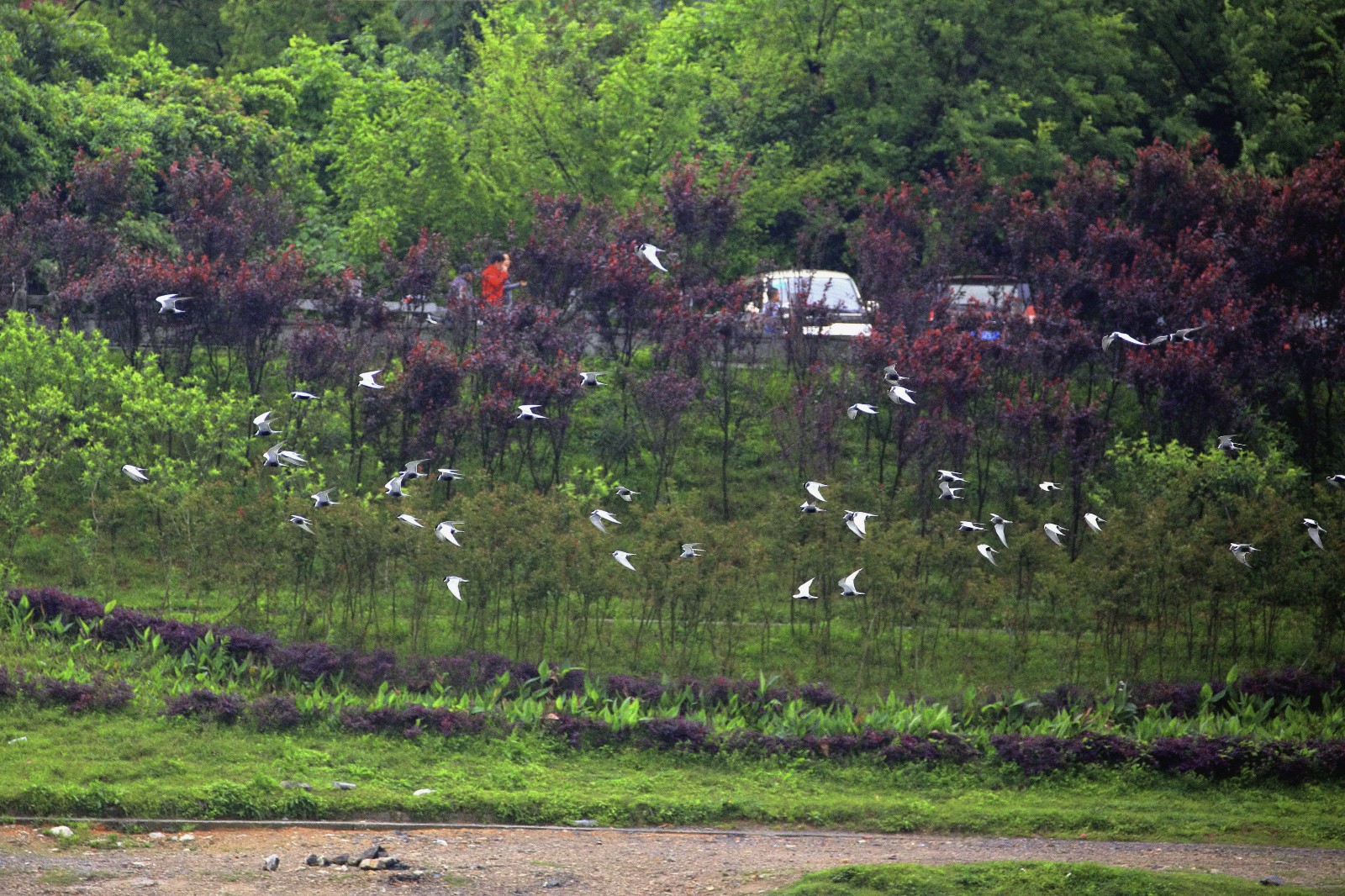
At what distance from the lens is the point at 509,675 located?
1301 centimetres

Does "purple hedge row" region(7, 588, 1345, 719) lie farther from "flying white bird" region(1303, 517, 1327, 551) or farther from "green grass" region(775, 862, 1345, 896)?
"green grass" region(775, 862, 1345, 896)

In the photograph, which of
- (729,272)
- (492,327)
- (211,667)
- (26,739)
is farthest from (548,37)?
(26,739)

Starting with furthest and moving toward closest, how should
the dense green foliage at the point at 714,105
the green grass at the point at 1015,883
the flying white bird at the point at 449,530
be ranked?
the dense green foliage at the point at 714,105
the flying white bird at the point at 449,530
the green grass at the point at 1015,883

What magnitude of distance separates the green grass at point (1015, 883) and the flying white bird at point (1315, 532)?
521 centimetres

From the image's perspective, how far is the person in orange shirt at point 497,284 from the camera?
19.4 metres

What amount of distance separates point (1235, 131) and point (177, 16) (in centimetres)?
1960

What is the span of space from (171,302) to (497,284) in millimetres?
4789

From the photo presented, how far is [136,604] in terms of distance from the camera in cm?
1510

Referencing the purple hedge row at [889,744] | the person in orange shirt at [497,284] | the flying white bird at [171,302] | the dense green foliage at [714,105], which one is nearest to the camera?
the purple hedge row at [889,744]

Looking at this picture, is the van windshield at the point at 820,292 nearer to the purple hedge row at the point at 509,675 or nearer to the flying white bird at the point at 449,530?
the flying white bird at the point at 449,530

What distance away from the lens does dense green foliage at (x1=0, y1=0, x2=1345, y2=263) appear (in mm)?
23203

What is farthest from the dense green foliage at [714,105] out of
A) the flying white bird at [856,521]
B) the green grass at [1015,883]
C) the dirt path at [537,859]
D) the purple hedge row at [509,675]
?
the green grass at [1015,883]

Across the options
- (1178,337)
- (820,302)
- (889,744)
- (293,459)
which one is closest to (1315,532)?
(1178,337)

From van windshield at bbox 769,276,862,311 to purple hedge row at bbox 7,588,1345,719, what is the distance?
25.2ft
